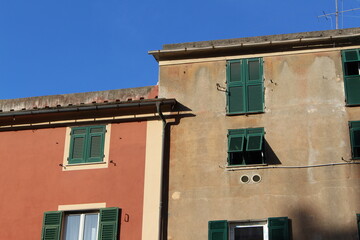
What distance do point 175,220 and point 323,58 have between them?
20.0 feet

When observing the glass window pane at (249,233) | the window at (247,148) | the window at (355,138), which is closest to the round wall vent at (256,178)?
the window at (247,148)

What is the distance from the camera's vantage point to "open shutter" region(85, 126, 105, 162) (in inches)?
813

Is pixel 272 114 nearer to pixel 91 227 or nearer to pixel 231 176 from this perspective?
pixel 231 176

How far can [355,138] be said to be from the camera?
63.5ft

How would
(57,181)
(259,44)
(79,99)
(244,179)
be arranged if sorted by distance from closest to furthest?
(244,179) < (57,181) < (259,44) < (79,99)

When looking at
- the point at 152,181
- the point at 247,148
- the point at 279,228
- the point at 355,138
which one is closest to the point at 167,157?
the point at 152,181

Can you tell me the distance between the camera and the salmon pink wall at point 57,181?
19.9 m

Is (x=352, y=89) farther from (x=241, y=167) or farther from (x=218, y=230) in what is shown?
(x=218, y=230)

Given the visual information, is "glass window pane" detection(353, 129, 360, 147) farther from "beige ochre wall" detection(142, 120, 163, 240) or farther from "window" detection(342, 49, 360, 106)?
"beige ochre wall" detection(142, 120, 163, 240)

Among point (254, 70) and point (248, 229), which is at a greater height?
point (254, 70)

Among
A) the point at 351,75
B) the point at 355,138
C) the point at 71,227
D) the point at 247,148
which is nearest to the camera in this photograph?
the point at 355,138

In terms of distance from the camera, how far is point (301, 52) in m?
20.9

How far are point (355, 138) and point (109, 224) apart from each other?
674 cm

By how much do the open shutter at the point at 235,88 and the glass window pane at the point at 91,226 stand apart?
15.3 feet
